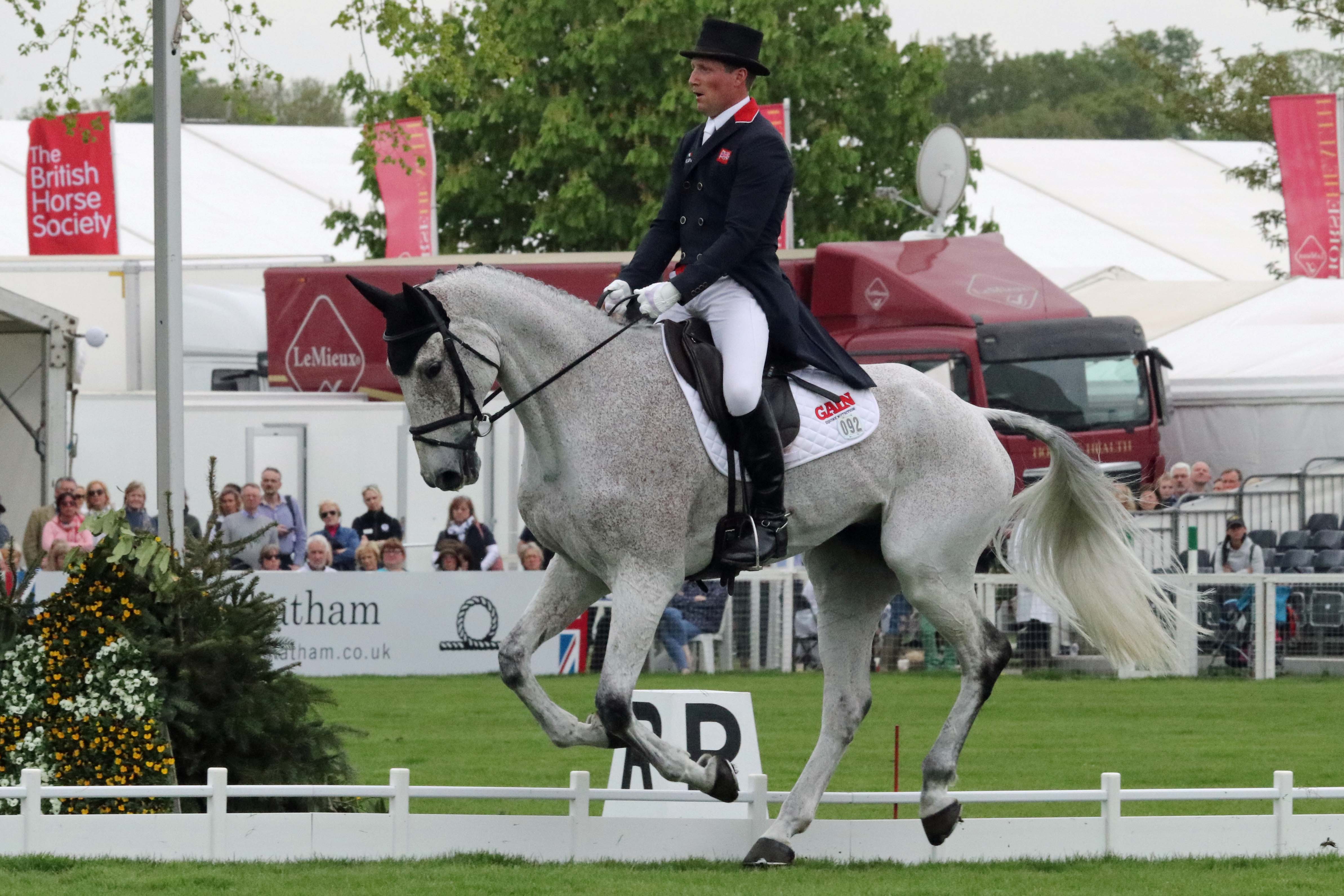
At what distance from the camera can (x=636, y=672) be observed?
20.6 feet

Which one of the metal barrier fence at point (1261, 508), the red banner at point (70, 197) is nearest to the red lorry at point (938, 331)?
the metal barrier fence at point (1261, 508)

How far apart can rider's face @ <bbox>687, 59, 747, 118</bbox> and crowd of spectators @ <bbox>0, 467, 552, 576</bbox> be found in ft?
29.4

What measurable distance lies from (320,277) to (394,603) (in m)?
6.23

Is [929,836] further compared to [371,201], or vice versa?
[371,201]

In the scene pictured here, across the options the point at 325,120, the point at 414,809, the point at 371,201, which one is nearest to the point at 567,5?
the point at 371,201

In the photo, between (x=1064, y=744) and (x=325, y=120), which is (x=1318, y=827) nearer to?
(x=1064, y=744)

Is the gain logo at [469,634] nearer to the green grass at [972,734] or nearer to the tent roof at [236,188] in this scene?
the green grass at [972,734]

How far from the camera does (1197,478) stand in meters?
18.4

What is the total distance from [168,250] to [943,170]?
50.7ft

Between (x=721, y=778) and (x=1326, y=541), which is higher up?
(x=1326, y=541)

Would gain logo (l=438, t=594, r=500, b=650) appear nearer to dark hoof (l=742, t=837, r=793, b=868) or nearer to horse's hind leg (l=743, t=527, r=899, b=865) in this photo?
horse's hind leg (l=743, t=527, r=899, b=865)

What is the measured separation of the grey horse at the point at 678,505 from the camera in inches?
248

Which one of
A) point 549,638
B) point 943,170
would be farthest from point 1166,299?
point 549,638

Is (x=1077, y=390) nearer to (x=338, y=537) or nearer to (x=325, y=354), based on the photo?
(x=338, y=537)
